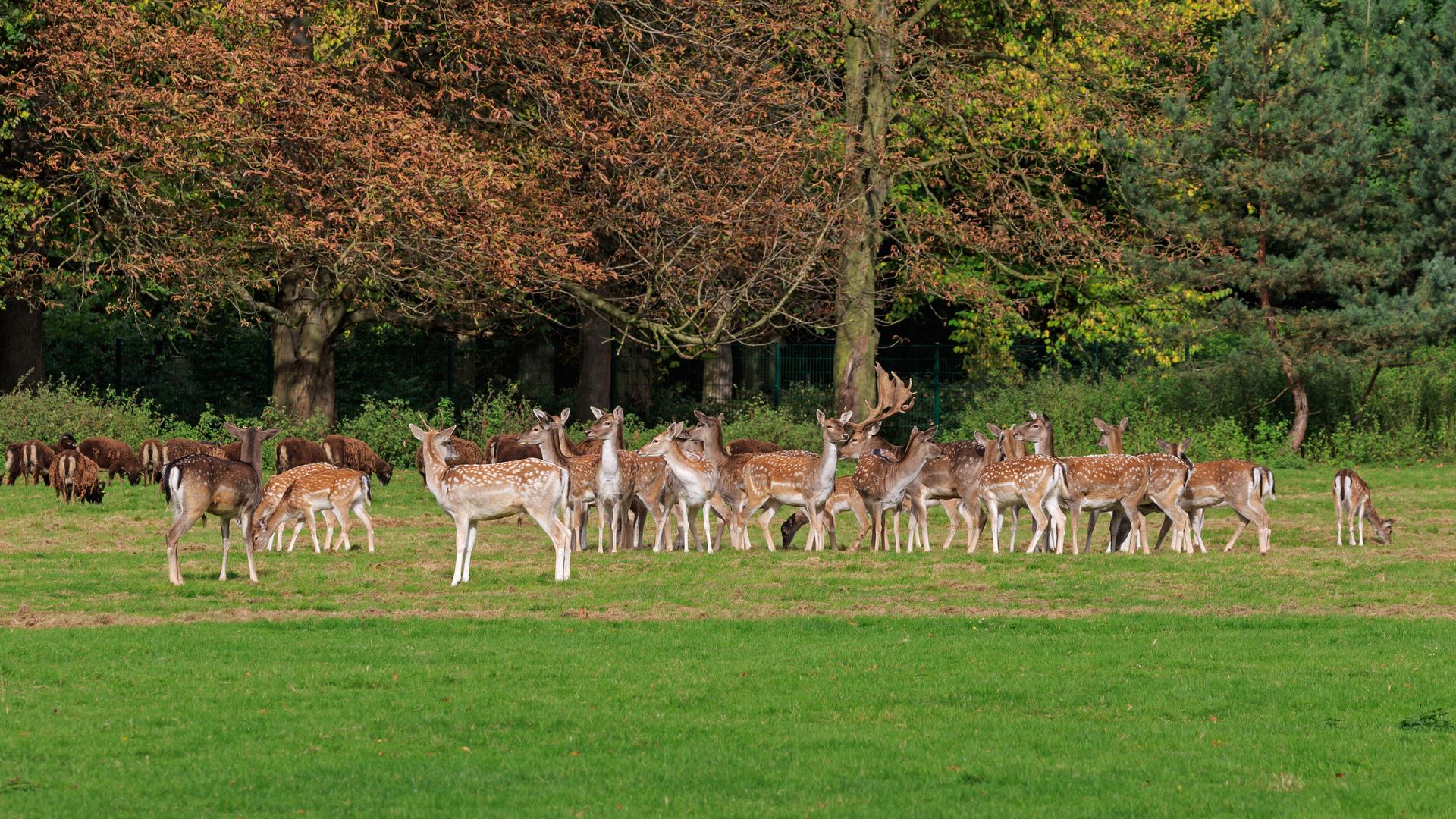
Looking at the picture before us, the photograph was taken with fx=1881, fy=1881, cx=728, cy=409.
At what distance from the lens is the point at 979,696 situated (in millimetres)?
11758

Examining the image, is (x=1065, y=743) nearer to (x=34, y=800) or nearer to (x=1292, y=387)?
(x=34, y=800)

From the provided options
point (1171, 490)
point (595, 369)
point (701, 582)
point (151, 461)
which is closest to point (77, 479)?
point (151, 461)

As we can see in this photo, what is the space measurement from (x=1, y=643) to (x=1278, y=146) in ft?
81.3

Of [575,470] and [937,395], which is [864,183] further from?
[575,470]

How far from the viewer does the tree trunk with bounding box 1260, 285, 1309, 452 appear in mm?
32719

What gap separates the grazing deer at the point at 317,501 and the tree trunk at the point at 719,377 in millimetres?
20137

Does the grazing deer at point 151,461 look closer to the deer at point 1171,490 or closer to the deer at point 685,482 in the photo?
the deer at point 685,482

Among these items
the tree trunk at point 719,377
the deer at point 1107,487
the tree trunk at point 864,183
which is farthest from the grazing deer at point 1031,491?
the tree trunk at point 719,377

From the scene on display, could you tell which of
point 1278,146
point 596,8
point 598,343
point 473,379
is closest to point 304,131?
point 596,8

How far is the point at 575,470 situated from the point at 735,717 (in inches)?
372

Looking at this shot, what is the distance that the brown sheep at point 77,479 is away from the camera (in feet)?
83.8

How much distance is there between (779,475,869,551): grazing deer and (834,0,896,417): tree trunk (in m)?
10.4

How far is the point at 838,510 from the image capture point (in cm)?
2197

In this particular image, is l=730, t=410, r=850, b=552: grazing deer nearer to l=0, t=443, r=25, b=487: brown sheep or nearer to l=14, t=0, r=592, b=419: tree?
l=14, t=0, r=592, b=419: tree
